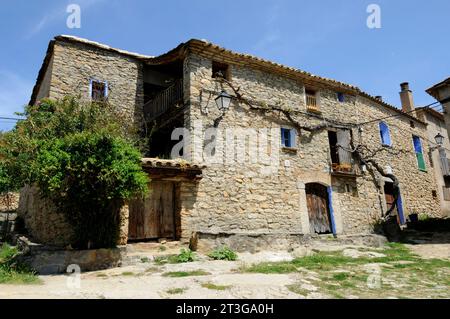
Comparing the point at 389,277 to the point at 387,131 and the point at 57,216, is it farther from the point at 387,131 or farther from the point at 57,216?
the point at 387,131

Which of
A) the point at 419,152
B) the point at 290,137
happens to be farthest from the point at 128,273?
the point at 419,152

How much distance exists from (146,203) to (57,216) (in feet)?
6.96

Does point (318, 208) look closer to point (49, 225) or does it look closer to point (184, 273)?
point (184, 273)

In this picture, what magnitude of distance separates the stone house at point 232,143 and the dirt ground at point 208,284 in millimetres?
1566

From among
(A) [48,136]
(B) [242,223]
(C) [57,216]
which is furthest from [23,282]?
(B) [242,223]

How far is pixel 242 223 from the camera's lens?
959 centimetres

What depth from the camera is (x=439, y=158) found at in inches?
703

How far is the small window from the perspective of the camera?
10.8 metres

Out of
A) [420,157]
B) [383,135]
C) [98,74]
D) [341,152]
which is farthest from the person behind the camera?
[420,157]

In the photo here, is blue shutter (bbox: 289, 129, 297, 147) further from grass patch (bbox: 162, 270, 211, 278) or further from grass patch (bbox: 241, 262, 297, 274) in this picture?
grass patch (bbox: 162, 270, 211, 278)

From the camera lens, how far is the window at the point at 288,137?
11422mm

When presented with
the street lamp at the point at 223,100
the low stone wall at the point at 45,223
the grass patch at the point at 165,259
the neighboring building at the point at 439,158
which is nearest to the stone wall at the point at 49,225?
the low stone wall at the point at 45,223

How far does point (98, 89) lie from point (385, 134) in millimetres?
12265

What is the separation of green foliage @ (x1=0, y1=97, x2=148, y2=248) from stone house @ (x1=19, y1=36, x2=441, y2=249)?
0.90m
